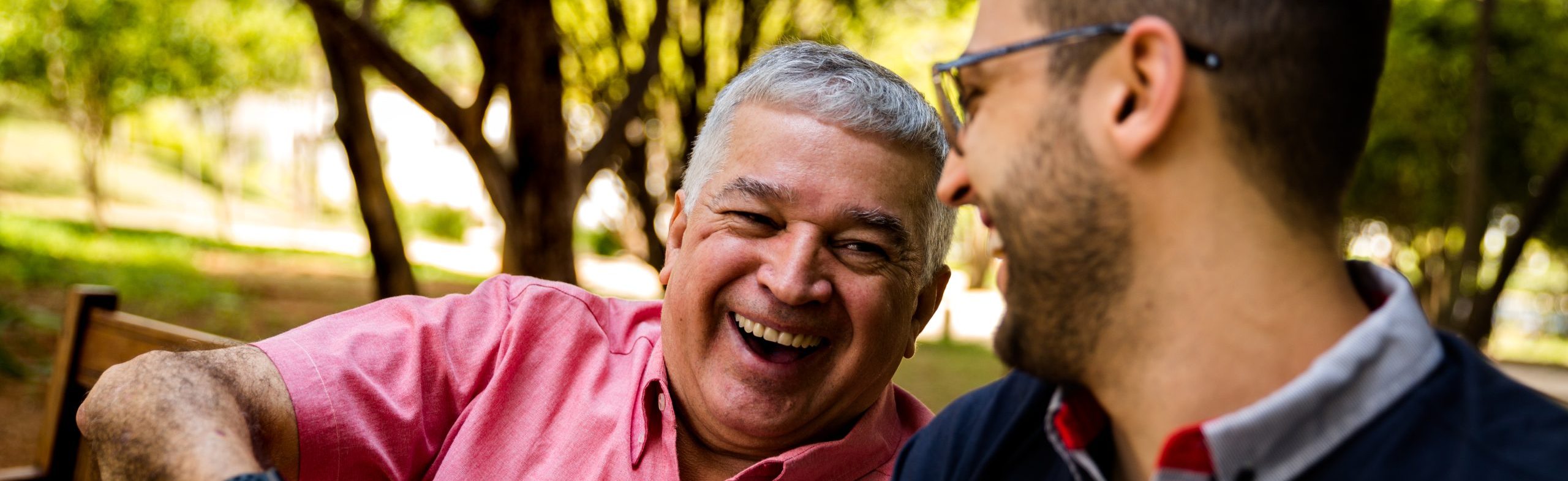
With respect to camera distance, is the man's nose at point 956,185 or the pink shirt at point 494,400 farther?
the pink shirt at point 494,400

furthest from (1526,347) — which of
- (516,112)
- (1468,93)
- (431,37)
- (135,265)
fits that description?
(516,112)

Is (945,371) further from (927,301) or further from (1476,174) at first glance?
(927,301)

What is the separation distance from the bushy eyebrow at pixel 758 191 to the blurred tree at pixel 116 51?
15.2 meters

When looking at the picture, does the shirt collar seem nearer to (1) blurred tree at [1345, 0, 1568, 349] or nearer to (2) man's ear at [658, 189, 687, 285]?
(2) man's ear at [658, 189, 687, 285]

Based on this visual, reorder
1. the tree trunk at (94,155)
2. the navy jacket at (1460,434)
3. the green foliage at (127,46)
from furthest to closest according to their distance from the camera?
the tree trunk at (94,155)
the green foliage at (127,46)
the navy jacket at (1460,434)

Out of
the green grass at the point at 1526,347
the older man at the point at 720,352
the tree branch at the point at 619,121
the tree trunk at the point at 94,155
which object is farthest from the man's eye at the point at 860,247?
the green grass at the point at 1526,347

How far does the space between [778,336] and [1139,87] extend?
99cm

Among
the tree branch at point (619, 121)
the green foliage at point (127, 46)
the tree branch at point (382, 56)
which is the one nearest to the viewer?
the tree branch at point (382, 56)

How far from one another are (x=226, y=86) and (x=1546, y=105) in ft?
69.7

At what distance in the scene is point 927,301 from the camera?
2.43m

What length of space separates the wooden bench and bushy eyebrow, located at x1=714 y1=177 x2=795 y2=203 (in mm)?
1464

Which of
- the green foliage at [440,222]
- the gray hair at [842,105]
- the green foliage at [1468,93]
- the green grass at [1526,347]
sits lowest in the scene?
the green grass at [1526,347]

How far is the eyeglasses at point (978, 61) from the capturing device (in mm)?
1310

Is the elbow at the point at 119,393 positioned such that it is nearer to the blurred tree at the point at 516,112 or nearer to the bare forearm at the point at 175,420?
the bare forearm at the point at 175,420
